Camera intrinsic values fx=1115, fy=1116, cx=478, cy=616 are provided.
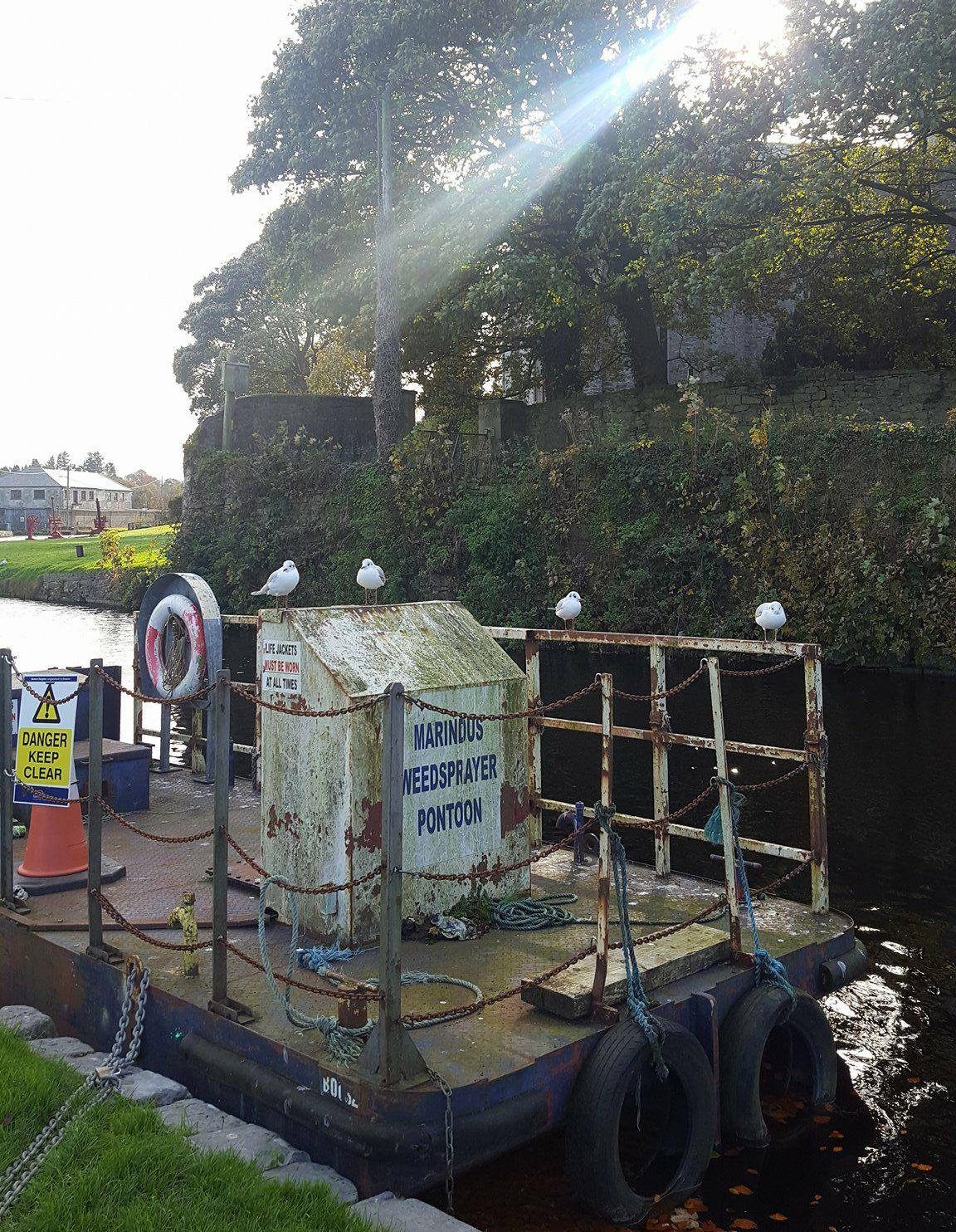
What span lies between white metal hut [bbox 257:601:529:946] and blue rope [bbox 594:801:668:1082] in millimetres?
1132

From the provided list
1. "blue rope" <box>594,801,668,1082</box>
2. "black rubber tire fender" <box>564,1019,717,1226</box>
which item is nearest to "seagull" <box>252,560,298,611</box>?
"blue rope" <box>594,801,668,1082</box>

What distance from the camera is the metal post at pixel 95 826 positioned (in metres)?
6.18

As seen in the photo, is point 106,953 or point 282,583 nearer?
point 106,953

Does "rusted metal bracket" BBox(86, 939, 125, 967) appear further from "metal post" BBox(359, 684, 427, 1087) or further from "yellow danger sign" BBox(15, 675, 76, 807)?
"metal post" BBox(359, 684, 427, 1087)

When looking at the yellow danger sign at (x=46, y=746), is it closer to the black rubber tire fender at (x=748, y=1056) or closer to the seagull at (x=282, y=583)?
the seagull at (x=282, y=583)

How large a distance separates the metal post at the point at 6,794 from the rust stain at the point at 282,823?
1.71 m

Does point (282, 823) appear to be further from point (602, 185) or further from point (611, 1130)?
point (602, 185)

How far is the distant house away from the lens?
109562 mm

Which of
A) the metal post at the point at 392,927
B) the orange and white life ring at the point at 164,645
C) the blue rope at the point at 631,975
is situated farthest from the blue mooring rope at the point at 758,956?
the orange and white life ring at the point at 164,645

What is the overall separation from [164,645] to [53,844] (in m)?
2.90

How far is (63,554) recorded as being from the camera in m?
61.4

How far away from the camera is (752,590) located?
78.6 feet

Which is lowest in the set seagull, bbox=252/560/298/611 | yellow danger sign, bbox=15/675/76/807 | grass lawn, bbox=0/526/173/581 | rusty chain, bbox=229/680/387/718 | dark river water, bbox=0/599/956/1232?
dark river water, bbox=0/599/956/1232

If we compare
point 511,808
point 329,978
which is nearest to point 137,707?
point 511,808
